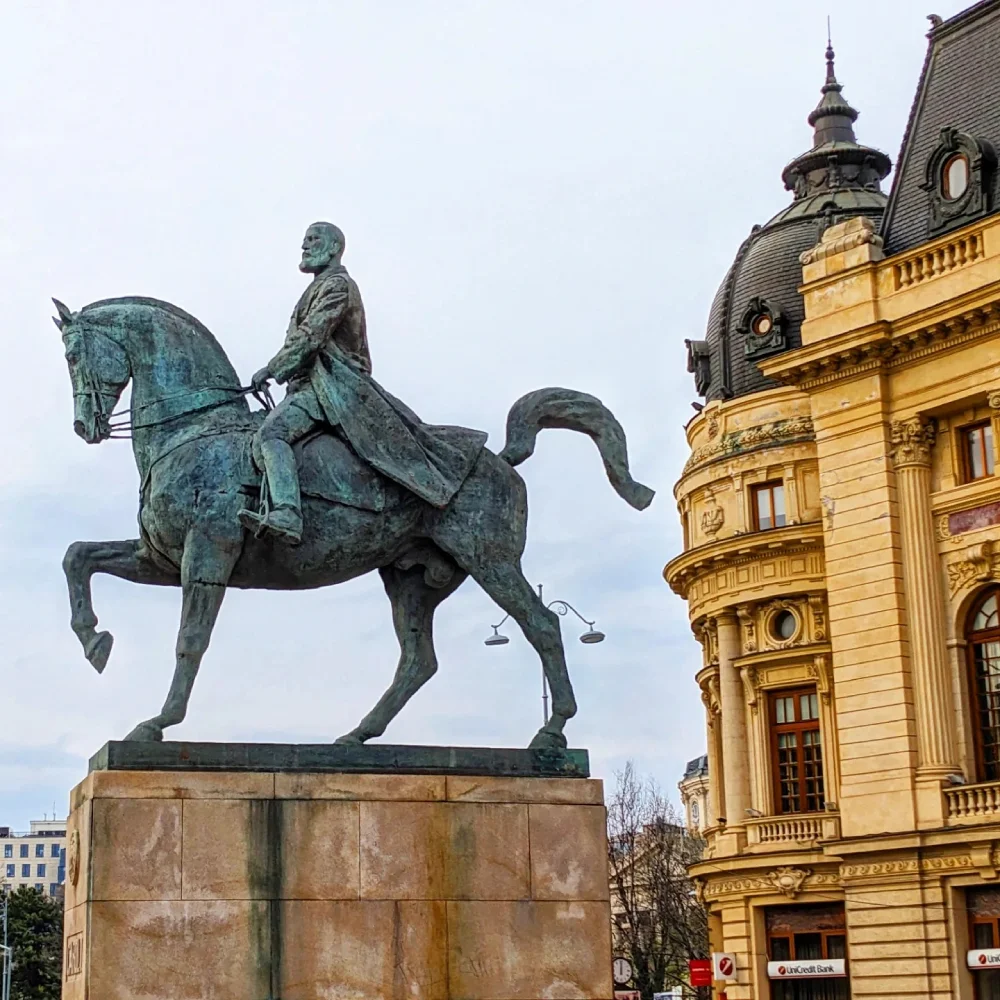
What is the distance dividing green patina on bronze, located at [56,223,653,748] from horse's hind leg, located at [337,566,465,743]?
1 centimetres

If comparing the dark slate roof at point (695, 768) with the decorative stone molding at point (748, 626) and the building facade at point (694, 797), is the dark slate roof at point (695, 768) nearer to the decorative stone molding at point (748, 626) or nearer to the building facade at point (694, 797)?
the building facade at point (694, 797)

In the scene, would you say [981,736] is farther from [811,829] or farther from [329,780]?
[329,780]

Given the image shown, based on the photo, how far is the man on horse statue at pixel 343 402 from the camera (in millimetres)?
13141

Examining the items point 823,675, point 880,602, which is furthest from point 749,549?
point 880,602

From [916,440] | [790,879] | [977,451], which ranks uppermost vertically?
[916,440]

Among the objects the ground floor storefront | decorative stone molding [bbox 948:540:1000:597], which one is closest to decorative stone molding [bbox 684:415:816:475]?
decorative stone molding [bbox 948:540:1000:597]

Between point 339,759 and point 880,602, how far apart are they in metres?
28.7

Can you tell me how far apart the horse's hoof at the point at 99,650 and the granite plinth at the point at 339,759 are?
93 centimetres

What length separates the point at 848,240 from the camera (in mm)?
42250

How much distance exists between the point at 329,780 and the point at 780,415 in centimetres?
3884

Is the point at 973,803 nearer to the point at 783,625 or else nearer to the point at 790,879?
the point at 790,879

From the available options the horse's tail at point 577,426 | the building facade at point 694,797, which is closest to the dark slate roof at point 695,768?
the building facade at point 694,797

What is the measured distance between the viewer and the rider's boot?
40.7 feet

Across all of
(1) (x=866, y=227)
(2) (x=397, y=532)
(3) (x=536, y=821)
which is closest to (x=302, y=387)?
(2) (x=397, y=532)
